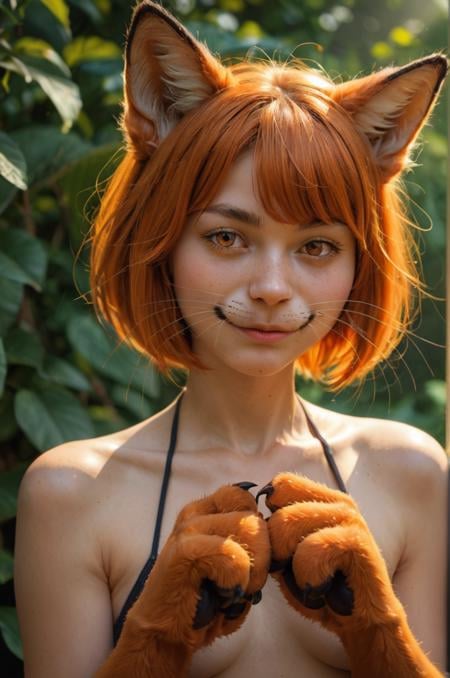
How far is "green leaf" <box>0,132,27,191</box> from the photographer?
1913 millimetres

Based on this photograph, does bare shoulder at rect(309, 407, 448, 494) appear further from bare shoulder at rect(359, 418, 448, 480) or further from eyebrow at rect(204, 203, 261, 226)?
eyebrow at rect(204, 203, 261, 226)

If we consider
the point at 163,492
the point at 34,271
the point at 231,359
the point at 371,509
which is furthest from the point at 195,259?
the point at 34,271

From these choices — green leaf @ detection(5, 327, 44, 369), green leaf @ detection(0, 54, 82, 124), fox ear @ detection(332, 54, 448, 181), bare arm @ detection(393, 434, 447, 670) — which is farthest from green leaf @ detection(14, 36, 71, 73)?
bare arm @ detection(393, 434, 447, 670)

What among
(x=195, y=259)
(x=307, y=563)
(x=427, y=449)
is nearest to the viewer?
(x=307, y=563)

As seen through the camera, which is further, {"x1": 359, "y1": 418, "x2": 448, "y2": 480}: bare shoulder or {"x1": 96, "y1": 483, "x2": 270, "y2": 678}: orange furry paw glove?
{"x1": 359, "y1": 418, "x2": 448, "y2": 480}: bare shoulder

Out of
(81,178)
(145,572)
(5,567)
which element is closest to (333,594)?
(145,572)

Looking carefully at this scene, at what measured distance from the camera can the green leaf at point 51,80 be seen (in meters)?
2.08

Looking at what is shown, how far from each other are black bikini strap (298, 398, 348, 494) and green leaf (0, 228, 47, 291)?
623mm

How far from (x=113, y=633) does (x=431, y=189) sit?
180 cm

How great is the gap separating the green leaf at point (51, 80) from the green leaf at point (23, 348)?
46 centimetres

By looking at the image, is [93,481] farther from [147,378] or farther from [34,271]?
[147,378]

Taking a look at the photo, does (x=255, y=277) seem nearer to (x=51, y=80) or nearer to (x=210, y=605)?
(x=210, y=605)

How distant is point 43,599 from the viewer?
1610 millimetres

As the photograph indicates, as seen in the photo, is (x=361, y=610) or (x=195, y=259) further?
(x=195, y=259)
